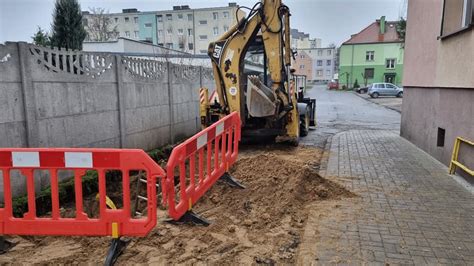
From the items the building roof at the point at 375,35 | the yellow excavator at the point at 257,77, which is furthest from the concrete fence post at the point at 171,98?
the building roof at the point at 375,35

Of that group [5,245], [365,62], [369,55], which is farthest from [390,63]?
[5,245]

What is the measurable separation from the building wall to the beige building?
51.5 meters

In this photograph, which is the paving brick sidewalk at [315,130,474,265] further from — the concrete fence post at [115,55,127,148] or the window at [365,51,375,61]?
the window at [365,51,375,61]

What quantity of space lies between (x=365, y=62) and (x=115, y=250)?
6309cm

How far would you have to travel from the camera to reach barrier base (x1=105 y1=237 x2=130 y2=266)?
342 cm

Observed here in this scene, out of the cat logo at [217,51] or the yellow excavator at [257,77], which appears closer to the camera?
the yellow excavator at [257,77]

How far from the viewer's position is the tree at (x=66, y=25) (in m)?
12.4

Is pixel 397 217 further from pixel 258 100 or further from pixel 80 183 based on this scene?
pixel 258 100

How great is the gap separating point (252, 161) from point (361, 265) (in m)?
3.86

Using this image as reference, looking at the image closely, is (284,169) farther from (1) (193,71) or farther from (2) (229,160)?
(1) (193,71)


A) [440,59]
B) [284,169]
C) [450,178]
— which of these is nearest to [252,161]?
[284,169]

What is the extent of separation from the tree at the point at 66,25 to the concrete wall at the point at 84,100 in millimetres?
5069

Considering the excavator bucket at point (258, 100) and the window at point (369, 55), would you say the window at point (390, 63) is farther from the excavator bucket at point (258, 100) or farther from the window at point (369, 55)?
the excavator bucket at point (258, 100)

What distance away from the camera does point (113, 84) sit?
23.4 feet
